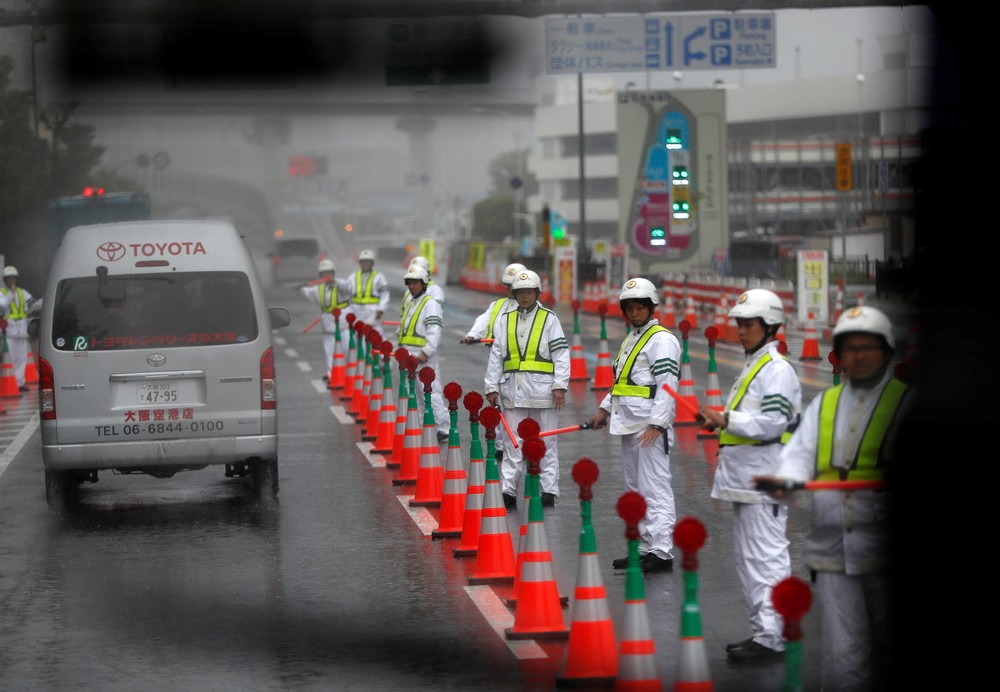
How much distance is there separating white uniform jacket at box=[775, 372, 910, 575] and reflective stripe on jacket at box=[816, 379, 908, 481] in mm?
21

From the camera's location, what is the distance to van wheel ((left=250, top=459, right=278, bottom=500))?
13156 millimetres

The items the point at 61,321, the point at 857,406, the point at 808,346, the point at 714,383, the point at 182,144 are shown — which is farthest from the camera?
the point at 182,144

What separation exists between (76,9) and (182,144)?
78320 millimetres

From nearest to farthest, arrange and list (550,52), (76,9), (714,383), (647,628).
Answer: (647,628), (76,9), (714,383), (550,52)

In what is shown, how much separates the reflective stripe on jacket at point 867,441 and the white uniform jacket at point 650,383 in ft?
12.2

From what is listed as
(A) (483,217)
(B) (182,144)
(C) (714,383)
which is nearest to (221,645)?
(C) (714,383)

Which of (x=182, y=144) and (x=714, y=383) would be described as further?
(x=182, y=144)

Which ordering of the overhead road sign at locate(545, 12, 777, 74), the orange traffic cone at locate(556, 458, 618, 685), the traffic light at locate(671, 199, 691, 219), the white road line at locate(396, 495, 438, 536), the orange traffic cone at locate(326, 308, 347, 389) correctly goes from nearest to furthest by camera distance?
the orange traffic cone at locate(556, 458, 618, 685)
the white road line at locate(396, 495, 438, 536)
the orange traffic cone at locate(326, 308, 347, 389)
the overhead road sign at locate(545, 12, 777, 74)
the traffic light at locate(671, 199, 691, 219)

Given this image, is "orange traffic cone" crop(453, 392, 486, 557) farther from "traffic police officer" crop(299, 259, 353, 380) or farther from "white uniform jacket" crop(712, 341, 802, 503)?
"traffic police officer" crop(299, 259, 353, 380)

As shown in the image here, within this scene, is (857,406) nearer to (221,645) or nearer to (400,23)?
(221,645)

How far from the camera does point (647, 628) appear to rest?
22.8 ft

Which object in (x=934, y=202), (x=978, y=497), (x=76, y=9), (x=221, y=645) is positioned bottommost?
(x=221, y=645)

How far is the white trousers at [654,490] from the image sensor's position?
33.5 ft

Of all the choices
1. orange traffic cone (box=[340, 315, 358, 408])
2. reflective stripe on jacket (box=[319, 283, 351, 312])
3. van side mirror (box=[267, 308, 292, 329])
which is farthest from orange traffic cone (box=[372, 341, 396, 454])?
reflective stripe on jacket (box=[319, 283, 351, 312])
